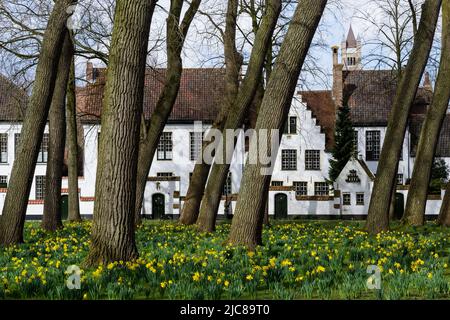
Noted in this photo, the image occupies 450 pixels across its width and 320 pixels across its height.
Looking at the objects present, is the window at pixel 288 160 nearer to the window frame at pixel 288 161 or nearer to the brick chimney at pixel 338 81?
A: the window frame at pixel 288 161

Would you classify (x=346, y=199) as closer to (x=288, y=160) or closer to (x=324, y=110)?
(x=288, y=160)

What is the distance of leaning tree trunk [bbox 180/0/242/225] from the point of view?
20.8 metres

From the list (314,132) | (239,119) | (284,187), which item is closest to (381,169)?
(239,119)

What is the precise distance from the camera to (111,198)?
9.57m

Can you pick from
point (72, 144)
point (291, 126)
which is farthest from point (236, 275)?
point (291, 126)

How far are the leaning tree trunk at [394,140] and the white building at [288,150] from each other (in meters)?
31.0

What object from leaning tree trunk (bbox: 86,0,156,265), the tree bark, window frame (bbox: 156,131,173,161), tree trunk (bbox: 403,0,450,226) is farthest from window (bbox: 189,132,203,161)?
leaning tree trunk (bbox: 86,0,156,265)

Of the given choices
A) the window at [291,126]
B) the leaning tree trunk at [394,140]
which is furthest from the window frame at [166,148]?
the leaning tree trunk at [394,140]

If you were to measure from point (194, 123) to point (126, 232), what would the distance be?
4534 cm

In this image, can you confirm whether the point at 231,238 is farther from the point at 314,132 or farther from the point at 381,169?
the point at 314,132

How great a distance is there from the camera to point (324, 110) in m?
56.8

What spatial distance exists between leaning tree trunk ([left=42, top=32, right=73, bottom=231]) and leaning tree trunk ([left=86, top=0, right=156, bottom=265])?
30.7 ft

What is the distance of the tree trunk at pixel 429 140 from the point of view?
20.1m

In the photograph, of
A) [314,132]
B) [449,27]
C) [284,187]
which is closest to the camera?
[449,27]
